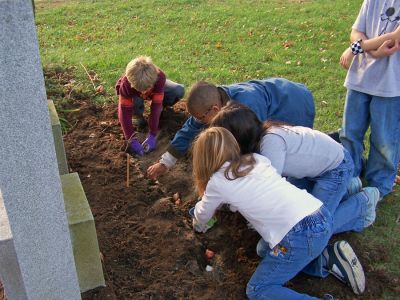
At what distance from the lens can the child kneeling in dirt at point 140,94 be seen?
13.5ft

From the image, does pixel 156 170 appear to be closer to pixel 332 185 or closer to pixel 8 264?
pixel 332 185

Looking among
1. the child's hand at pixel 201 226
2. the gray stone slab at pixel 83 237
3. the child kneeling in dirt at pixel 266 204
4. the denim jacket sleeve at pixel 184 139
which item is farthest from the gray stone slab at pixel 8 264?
the denim jacket sleeve at pixel 184 139

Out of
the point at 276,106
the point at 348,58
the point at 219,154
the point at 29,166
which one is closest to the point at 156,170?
the point at 276,106

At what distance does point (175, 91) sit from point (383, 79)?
7.09ft

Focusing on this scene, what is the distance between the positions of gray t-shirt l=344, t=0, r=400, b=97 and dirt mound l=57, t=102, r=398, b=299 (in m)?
1.13

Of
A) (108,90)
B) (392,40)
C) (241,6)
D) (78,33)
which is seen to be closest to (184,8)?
(241,6)

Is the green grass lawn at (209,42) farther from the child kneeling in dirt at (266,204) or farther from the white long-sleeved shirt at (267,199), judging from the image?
the white long-sleeved shirt at (267,199)

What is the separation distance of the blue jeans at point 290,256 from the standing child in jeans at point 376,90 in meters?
→ 1.16

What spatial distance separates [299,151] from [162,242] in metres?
1.13

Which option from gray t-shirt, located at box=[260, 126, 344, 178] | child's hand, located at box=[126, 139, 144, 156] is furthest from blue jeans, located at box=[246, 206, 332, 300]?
child's hand, located at box=[126, 139, 144, 156]

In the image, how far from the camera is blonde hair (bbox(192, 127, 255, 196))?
269cm

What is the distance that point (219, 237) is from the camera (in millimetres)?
3480

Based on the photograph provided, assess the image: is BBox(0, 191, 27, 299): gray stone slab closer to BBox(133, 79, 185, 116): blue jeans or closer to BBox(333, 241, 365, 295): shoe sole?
BBox(333, 241, 365, 295): shoe sole

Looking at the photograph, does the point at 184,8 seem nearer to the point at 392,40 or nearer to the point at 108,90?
the point at 108,90
